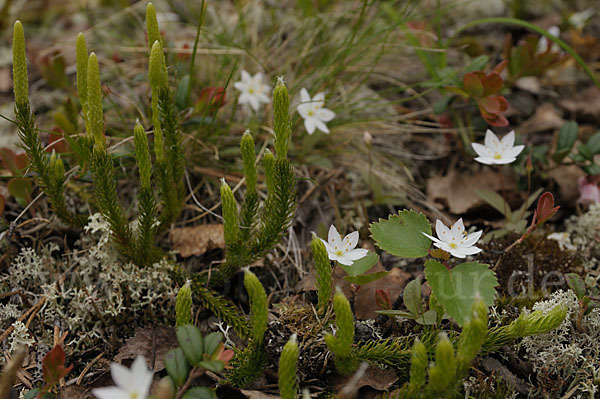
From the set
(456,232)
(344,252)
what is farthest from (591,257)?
(344,252)

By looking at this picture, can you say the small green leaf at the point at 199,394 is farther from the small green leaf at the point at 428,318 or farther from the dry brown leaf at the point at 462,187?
the dry brown leaf at the point at 462,187

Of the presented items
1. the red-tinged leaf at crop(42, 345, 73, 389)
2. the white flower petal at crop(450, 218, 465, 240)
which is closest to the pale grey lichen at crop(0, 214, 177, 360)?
the red-tinged leaf at crop(42, 345, 73, 389)

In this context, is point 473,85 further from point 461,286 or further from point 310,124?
point 461,286

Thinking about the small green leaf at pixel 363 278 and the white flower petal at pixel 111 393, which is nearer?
the white flower petal at pixel 111 393

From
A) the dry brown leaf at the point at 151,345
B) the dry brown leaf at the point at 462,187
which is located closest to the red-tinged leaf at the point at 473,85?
the dry brown leaf at the point at 462,187

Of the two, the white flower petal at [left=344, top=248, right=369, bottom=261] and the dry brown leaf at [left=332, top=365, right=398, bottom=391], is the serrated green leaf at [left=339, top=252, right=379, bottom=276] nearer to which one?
the white flower petal at [left=344, top=248, right=369, bottom=261]

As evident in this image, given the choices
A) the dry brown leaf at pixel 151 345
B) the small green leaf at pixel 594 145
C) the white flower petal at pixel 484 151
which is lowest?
the dry brown leaf at pixel 151 345

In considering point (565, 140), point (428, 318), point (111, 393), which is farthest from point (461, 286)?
point (565, 140)
